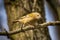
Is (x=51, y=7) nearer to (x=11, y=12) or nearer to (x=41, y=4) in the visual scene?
(x=41, y=4)

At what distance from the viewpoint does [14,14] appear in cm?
205

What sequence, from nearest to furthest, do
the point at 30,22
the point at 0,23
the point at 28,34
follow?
the point at 28,34 → the point at 30,22 → the point at 0,23

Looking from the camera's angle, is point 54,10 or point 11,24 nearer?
point 11,24

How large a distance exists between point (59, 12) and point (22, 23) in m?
0.88

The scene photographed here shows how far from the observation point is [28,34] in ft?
6.47

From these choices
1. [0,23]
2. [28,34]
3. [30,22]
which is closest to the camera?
[28,34]

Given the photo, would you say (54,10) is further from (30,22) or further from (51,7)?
(30,22)

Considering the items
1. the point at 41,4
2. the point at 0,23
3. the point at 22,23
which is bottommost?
the point at 0,23

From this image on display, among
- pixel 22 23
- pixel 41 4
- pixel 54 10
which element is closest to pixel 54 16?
pixel 54 10

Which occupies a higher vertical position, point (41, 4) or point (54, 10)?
point (41, 4)

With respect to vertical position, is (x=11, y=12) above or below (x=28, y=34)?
above

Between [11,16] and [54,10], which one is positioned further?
[54,10]

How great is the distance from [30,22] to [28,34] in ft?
0.65

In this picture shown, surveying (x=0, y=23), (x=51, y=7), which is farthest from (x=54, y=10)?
(x=0, y=23)
